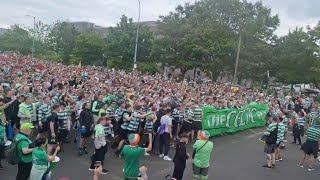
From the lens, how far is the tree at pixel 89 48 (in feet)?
170

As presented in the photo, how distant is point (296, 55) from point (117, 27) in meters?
20.6

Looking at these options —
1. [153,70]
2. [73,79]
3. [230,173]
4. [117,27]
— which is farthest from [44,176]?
[117,27]

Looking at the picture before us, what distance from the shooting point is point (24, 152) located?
7.63m

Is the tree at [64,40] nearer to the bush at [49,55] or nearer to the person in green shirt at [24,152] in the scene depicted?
the bush at [49,55]

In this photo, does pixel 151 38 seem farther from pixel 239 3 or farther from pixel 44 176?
pixel 44 176

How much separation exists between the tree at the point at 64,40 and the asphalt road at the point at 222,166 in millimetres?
44683

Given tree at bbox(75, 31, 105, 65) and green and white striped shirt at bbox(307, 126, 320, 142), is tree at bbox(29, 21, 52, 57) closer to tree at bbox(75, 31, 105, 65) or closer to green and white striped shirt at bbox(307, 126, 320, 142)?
tree at bbox(75, 31, 105, 65)

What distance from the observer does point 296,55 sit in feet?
146

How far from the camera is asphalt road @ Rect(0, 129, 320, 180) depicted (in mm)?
10704

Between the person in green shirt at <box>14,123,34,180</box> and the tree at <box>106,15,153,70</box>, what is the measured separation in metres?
37.3

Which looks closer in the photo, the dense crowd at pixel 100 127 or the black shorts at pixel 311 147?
the dense crowd at pixel 100 127

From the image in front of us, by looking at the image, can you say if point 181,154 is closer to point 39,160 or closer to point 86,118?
point 39,160

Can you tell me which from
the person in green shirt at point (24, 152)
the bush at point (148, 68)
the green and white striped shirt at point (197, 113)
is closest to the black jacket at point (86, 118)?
the person in green shirt at point (24, 152)

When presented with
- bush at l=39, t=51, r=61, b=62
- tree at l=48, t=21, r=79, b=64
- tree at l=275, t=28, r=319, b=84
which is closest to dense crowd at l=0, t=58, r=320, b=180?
tree at l=275, t=28, r=319, b=84
